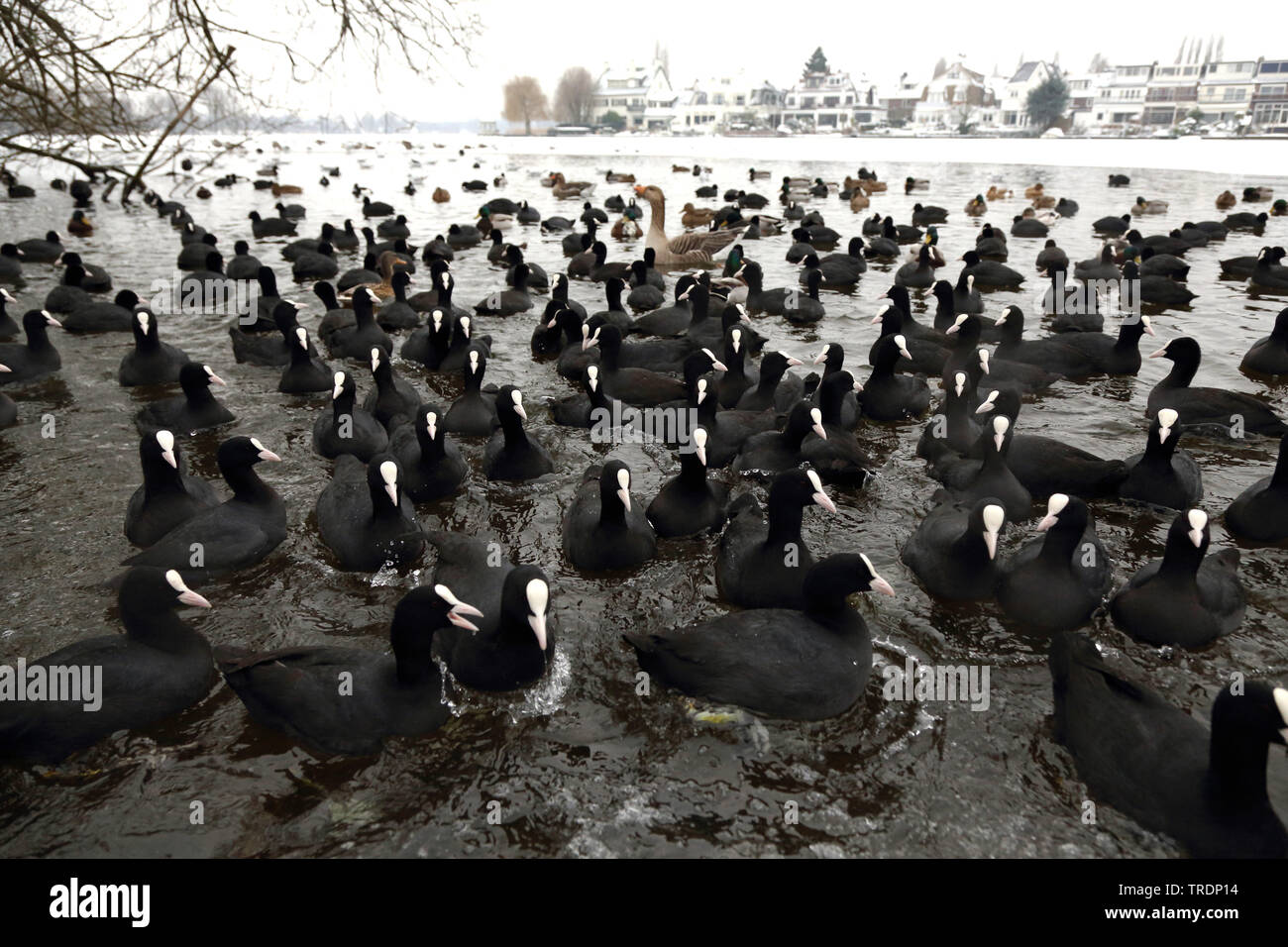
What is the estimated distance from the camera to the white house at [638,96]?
120 metres

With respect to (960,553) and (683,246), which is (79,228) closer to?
(683,246)

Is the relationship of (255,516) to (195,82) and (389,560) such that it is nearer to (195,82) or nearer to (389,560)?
(389,560)

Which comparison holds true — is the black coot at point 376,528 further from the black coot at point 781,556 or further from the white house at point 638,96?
the white house at point 638,96

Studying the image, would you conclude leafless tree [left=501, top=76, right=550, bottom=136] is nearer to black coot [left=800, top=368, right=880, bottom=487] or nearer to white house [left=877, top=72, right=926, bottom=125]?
white house [left=877, top=72, right=926, bottom=125]

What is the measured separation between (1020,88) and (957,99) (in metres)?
7.63

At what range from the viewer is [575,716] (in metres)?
4.45

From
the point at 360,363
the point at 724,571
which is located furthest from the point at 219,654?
the point at 360,363

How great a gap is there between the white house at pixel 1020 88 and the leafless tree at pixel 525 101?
5867 cm

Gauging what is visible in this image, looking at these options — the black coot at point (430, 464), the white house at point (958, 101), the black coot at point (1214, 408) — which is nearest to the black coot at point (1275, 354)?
the black coot at point (1214, 408)

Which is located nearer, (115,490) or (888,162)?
(115,490)

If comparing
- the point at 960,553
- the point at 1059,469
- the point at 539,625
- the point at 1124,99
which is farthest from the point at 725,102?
the point at 539,625

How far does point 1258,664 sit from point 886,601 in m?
2.08

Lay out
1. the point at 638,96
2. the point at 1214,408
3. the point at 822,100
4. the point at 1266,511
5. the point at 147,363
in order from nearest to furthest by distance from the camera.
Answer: the point at 1266,511
the point at 1214,408
the point at 147,363
the point at 822,100
the point at 638,96
